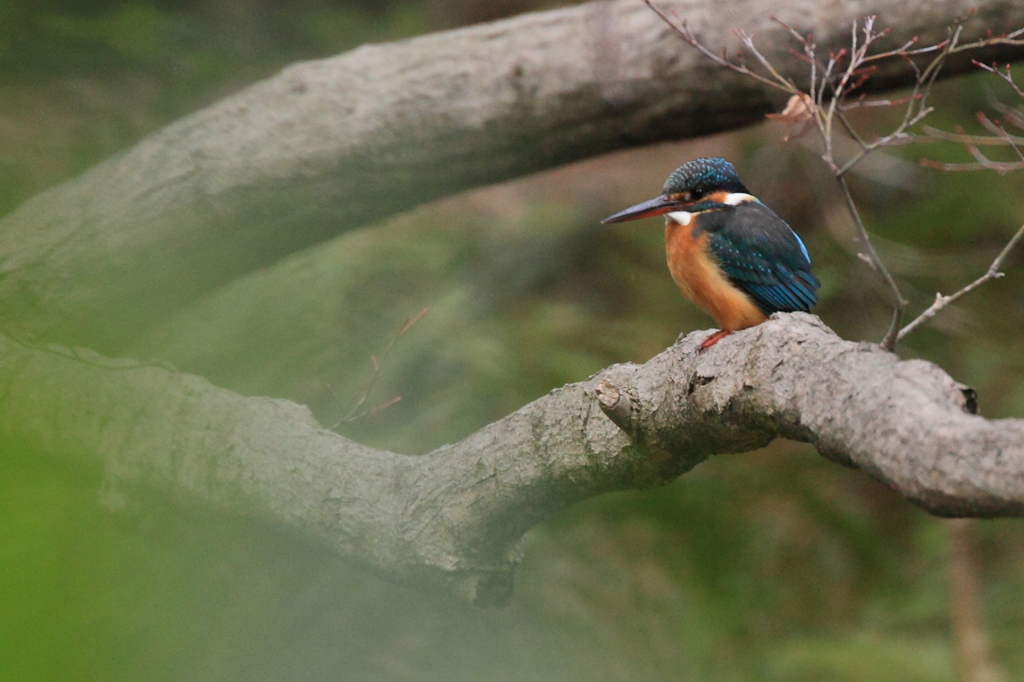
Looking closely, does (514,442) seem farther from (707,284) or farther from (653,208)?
(653,208)

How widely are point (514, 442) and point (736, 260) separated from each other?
28.8 inches

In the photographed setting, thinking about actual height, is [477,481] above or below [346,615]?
above

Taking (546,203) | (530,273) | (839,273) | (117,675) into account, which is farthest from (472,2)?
(117,675)

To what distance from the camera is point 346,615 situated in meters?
2.61

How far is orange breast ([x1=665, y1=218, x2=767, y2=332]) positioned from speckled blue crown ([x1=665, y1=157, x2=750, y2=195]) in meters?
0.10

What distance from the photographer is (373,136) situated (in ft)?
13.0

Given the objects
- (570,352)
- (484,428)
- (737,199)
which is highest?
(737,199)

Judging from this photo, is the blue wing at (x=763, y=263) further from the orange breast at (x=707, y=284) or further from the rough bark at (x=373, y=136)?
the rough bark at (x=373, y=136)

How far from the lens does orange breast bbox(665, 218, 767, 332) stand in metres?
2.32

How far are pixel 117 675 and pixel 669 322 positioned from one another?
4.91 m

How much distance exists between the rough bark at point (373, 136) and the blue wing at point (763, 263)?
1.57m

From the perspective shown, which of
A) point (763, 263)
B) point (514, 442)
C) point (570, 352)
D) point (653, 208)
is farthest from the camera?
point (570, 352)

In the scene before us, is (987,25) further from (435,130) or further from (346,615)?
(346,615)

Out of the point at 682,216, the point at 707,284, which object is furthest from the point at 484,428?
the point at 682,216
